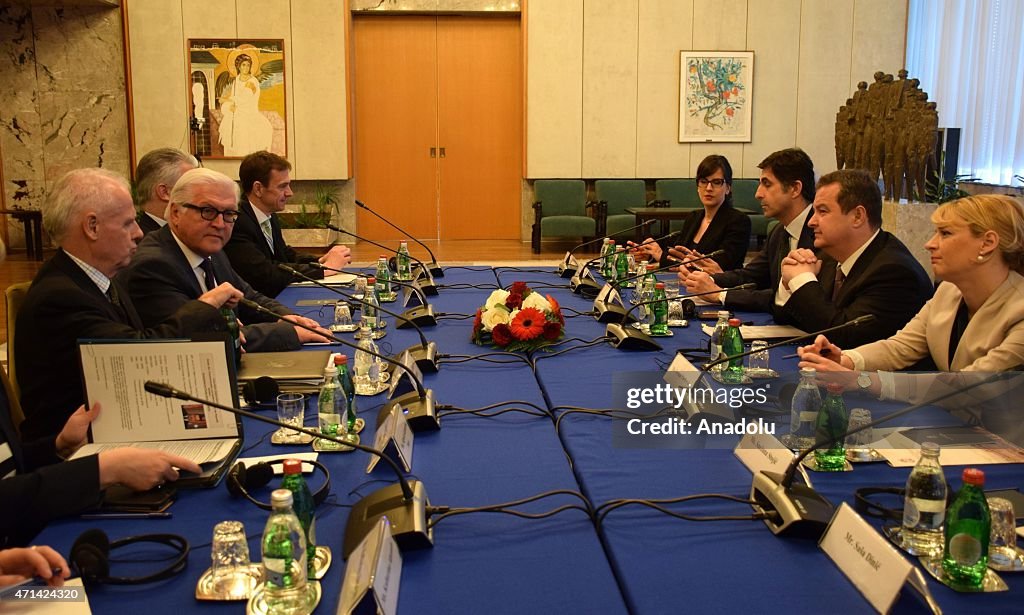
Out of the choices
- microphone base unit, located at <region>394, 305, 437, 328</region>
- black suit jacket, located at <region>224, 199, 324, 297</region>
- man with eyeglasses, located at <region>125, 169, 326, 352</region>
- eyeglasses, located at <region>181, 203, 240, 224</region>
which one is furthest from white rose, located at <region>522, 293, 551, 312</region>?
black suit jacket, located at <region>224, 199, 324, 297</region>

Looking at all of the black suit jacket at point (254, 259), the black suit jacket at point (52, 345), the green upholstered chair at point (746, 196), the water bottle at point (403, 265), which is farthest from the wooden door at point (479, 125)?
the black suit jacket at point (52, 345)

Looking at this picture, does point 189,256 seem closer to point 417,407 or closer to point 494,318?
point 494,318

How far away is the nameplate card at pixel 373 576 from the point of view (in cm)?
122

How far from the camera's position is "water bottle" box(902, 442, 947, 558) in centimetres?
149

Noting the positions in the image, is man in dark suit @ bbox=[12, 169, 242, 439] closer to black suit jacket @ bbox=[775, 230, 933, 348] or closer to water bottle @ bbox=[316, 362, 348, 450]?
water bottle @ bbox=[316, 362, 348, 450]

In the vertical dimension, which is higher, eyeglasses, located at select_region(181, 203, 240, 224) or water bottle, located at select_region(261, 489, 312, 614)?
eyeglasses, located at select_region(181, 203, 240, 224)

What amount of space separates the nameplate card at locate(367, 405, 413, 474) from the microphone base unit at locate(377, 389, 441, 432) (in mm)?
112

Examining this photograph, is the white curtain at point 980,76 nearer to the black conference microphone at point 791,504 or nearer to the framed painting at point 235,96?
the framed painting at point 235,96

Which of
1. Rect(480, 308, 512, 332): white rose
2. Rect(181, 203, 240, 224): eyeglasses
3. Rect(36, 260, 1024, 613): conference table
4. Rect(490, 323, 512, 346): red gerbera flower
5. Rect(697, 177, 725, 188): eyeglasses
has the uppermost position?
Rect(697, 177, 725, 188): eyeglasses

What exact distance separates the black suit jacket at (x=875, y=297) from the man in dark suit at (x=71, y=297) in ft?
6.88

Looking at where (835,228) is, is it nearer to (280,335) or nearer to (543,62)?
(280,335)

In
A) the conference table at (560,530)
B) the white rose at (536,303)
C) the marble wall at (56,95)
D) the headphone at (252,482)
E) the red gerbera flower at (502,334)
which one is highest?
the marble wall at (56,95)

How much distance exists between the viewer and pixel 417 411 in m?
2.15

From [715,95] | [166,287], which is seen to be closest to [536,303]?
[166,287]
